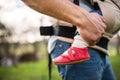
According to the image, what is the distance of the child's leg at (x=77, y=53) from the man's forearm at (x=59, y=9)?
0.12 meters

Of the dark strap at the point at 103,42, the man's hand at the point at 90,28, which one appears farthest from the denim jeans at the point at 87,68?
the man's hand at the point at 90,28

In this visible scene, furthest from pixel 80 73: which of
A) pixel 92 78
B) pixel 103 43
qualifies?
pixel 103 43

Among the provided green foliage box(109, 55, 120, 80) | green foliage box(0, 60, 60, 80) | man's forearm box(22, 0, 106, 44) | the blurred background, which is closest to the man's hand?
man's forearm box(22, 0, 106, 44)

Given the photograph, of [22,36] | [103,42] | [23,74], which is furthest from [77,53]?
[23,74]

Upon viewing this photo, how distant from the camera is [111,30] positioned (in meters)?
2.28

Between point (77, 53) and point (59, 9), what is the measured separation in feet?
0.78

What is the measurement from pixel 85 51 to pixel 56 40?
1.00 feet

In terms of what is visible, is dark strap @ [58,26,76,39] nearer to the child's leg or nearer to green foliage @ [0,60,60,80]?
the child's leg

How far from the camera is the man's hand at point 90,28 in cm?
196

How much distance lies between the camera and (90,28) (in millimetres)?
1958

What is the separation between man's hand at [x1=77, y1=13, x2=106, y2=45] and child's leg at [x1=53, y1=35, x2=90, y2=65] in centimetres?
5

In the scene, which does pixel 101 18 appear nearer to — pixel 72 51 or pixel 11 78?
pixel 72 51

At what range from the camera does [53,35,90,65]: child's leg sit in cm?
205

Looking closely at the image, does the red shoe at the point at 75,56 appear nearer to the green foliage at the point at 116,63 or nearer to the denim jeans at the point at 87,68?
the denim jeans at the point at 87,68
